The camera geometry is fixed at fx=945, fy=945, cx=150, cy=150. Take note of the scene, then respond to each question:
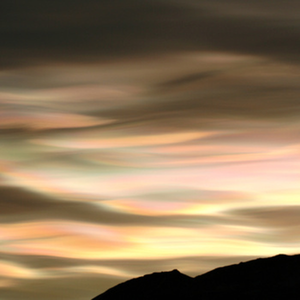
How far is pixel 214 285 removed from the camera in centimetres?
2955

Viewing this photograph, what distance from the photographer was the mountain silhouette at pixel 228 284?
93.8 feet

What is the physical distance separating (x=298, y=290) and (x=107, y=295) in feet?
22.5

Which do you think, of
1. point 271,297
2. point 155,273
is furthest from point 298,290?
point 155,273

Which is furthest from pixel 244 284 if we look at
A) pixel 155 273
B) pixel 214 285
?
pixel 155 273

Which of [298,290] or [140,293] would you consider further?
[140,293]

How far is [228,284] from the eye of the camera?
2952 cm

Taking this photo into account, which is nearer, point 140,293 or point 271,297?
point 271,297

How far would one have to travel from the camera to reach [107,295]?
3162 centimetres

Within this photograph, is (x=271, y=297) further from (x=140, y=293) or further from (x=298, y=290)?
(x=140, y=293)

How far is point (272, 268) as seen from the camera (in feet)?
97.6

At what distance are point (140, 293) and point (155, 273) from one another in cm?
92

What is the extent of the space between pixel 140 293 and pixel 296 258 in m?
5.17

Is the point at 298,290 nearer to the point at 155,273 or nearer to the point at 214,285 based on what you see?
the point at 214,285

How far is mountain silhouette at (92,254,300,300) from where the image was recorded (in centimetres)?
2858
